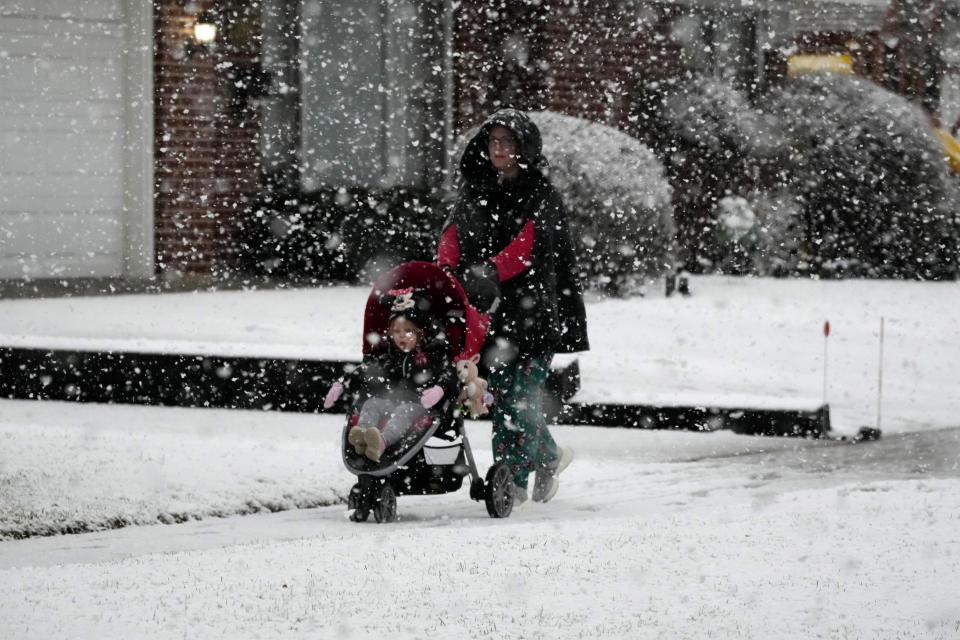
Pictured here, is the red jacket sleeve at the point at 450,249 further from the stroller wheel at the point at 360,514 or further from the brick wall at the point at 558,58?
the brick wall at the point at 558,58

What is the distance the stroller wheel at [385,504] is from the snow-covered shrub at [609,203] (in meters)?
7.90

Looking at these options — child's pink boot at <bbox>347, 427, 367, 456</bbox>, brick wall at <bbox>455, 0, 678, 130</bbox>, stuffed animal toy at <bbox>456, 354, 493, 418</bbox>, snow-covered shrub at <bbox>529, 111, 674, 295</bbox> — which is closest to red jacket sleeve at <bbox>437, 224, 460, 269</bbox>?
stuffed animal toy at <bbox>456, 354, 493, 418</bbox>

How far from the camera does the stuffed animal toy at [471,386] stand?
689cm

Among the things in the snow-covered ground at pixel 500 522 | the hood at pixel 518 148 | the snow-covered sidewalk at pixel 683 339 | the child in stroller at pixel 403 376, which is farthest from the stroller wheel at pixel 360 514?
the snow-covered sidewalk at pixel 683 339

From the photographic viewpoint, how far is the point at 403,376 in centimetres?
695

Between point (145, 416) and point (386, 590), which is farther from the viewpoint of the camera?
point (145, 416)

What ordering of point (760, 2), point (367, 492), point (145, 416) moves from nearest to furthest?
point (367, 492) < point (145, 416) < point (760, 2)

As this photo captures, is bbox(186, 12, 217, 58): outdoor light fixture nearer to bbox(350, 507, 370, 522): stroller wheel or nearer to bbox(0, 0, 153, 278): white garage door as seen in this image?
bbox(0, 0, 153, 278): white garage door

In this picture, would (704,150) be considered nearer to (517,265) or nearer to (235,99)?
(235,99)

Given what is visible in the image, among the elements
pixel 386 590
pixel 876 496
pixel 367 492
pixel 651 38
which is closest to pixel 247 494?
pixel 367 492

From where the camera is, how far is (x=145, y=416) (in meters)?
9.84

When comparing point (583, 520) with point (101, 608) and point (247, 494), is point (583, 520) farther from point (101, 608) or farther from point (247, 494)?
point (101, 608)

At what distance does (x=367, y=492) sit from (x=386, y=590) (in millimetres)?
1624

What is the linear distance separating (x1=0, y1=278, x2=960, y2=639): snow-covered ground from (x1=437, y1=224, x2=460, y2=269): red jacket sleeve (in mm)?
1111
